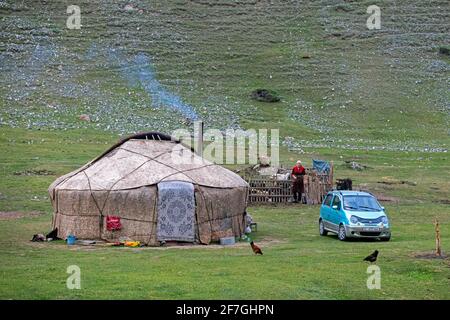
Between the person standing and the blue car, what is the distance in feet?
28.8

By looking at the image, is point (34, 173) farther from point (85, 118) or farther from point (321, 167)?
point (85, 118)

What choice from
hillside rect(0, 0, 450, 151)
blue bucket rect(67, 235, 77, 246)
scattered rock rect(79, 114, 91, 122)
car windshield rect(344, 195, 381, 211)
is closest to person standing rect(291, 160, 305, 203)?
car windshield rect(344, 195, 381, 211)

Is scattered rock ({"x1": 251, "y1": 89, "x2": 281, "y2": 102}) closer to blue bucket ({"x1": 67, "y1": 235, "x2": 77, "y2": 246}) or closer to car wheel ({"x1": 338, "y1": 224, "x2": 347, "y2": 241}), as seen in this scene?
car wheel ({"x1": 338, "y1": 224, "x2": 347, "y2": 241})

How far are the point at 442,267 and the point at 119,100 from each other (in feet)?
165

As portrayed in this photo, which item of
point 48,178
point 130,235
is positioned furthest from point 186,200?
point 48,178

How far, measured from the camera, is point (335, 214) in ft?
86.3

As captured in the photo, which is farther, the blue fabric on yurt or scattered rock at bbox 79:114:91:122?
scattered rock at bbox 79:114:91:122

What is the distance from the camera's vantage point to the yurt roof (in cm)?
2534

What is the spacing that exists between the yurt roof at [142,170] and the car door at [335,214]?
8.98 feet

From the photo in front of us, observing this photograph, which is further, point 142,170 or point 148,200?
point 142,170

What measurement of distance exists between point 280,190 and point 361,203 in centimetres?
1032

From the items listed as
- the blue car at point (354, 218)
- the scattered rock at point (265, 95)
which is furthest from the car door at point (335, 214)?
the scattered rock at point (265, 95)

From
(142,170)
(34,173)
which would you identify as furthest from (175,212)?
(34,173)

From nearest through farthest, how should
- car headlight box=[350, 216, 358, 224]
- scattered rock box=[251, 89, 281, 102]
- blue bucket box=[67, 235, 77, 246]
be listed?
blue bucket box=[67, 235, 77, 246] < car headlight box=[350, 216, 358, 224] < scattered rock box=[251, 89, 281, 102]
